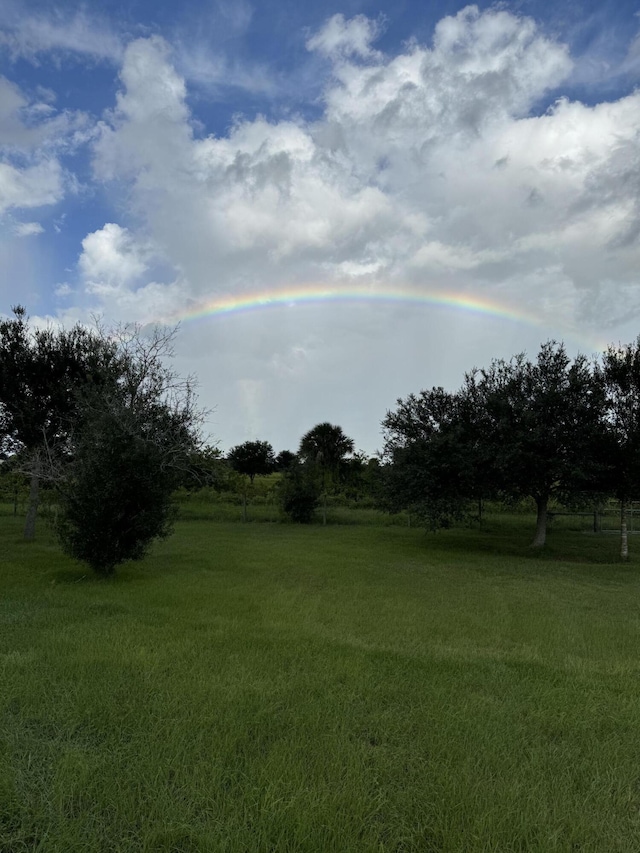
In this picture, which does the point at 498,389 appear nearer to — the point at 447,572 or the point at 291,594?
the point at 447,572

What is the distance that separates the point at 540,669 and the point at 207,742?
11.5 ft

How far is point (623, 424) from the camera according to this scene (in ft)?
55.7

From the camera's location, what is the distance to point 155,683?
14.4 feet

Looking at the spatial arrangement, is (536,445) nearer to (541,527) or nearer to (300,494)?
(541,527)

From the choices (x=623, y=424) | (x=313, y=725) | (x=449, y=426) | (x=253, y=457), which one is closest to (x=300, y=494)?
(x=449, y=426)

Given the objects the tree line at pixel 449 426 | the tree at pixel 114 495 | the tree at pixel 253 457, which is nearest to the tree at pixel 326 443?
the tree at pixel 253 457

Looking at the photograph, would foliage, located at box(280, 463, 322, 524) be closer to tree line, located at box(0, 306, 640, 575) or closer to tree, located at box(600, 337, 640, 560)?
tree line, located at box(0, 306, 640, 575)

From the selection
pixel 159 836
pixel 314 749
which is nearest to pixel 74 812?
pixel 159 836

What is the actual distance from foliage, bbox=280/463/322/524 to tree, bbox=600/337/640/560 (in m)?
15.0

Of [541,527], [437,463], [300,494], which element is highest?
[437,463]

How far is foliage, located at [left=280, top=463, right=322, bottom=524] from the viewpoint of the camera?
27828 millimetres

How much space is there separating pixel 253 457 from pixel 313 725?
2348 inches

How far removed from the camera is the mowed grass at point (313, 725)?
8.73 ft

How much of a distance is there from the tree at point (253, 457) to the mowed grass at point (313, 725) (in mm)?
52971
